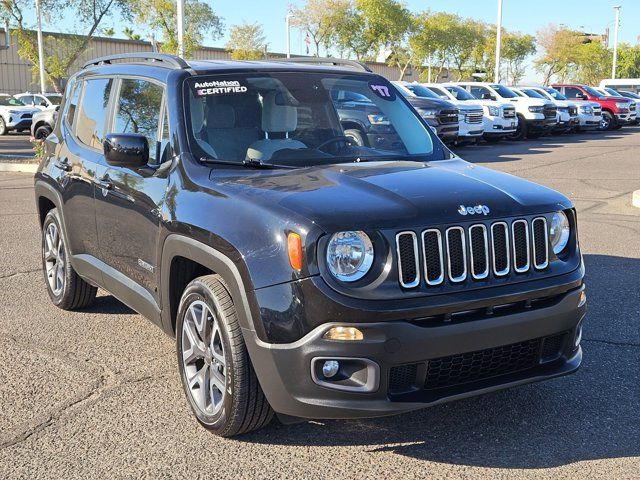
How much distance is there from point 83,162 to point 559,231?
3.19 metres

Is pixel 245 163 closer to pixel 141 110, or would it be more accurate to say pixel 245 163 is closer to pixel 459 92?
pixel 141 110

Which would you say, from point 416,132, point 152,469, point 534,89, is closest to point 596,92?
point 534,89

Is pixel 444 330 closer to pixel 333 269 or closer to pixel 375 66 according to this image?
pixel 333 269

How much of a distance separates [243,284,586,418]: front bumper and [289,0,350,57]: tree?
60827 millimetres

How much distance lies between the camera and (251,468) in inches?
142

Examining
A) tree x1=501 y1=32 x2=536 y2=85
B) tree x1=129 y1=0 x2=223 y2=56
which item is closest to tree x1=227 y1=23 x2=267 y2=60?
tree x1=129 y1=0 x2=223 y2=56

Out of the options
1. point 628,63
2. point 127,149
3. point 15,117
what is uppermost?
point 628,63

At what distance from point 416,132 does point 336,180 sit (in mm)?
1349

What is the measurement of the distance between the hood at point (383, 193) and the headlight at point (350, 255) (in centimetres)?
5

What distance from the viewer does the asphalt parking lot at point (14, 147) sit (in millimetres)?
21453

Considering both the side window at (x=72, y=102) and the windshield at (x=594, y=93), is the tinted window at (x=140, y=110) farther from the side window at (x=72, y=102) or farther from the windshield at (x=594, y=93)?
the windshield at (x=594, y=93)

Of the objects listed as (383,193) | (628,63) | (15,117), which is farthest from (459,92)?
(628,63)

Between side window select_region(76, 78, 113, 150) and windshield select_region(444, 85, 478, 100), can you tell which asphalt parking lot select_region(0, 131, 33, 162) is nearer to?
windshield select_region(444, 85, 478, 100)

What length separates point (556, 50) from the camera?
7644 centimetres
